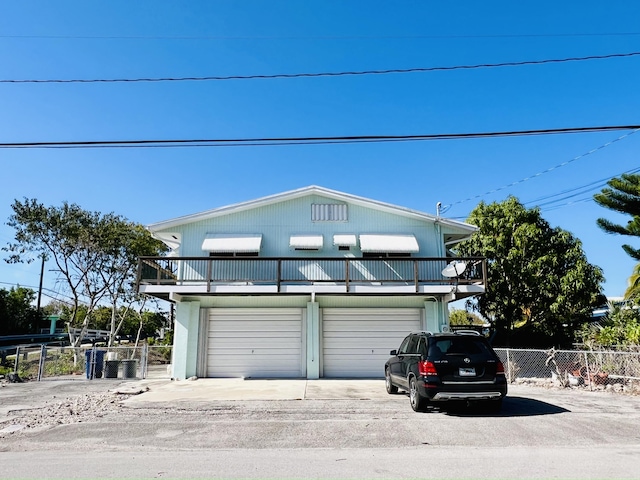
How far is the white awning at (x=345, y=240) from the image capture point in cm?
1567

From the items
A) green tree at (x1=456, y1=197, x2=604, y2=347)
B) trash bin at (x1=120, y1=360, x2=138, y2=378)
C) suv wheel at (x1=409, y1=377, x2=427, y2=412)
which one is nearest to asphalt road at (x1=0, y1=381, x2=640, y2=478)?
suv wheel at (x1=409, y1=377, x2=427, y2=412)

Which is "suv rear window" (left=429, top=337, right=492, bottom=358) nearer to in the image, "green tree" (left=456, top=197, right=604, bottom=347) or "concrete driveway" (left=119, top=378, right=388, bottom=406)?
"concrete driveway" (left=119, top=378, right=388, bottom=406)

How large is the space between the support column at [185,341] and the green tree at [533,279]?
1291 centimetres

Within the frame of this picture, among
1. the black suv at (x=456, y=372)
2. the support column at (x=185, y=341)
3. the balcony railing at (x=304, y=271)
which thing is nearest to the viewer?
the black suv at (x=456, y=372)

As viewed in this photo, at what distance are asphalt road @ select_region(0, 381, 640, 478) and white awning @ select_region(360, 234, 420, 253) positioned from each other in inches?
227

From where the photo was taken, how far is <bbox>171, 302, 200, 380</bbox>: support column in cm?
1499

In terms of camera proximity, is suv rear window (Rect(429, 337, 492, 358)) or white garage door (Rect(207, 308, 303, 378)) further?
white garage door (Rect(207, 308, 303, 378))

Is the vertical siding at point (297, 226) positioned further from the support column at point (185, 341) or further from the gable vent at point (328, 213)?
the support column at point (185, 341)

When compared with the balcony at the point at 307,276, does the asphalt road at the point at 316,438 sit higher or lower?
lower

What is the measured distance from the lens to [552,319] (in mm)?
20266

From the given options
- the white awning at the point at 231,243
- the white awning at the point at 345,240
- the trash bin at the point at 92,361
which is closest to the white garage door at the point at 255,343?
the white awning at the point at 231,243

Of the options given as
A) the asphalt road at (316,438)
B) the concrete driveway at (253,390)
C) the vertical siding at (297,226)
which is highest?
the vertical siding at (297,226)

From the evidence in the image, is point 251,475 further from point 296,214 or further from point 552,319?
point 552,319

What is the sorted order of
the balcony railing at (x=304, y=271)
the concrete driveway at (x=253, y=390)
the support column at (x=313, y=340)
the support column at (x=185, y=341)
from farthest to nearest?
the support column at (x=313, y=340)
the support column at (x=185, y=341)
the balcony railing at (x=304, y=271)
the concrete driveway at (x=253, y=390)
